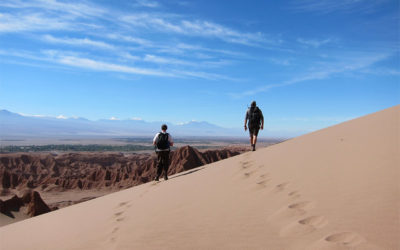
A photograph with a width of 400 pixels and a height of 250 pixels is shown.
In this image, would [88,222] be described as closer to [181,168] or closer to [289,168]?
[289,168]

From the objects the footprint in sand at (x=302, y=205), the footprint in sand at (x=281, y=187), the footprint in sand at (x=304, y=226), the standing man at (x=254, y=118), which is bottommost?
the footprint in sand at (x=304, y=226)

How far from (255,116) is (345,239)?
596 centimetres

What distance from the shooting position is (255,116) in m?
8.39

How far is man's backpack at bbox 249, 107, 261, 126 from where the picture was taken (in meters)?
8.39

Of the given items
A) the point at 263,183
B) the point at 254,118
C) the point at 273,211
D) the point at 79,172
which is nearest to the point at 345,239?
the point at 273,211

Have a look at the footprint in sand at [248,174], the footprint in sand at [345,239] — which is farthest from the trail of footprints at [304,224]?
the footprint in sand at [248,174]

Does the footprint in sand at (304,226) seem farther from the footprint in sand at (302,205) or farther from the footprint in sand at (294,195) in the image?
the footprint in sand at (294,195)

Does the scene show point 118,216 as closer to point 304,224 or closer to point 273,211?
point 273,211

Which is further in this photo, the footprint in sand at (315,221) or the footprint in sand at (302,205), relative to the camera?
the footprint in sand at (302,205)

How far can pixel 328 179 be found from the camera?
4.07m

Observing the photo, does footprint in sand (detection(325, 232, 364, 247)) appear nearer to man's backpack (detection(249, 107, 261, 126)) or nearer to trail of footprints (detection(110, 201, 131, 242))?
trail of footprints (detection(110, 201, 131, 242))

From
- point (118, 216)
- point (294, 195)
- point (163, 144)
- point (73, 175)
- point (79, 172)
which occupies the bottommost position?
point (73, 175)

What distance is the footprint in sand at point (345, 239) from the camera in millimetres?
2471

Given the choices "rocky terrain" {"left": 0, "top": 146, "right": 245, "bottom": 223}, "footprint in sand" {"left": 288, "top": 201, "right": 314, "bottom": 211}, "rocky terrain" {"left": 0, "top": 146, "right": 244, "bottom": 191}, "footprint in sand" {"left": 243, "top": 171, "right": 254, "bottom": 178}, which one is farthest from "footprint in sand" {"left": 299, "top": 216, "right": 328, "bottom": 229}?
"rocky terrain" {"left": 0, "top": 146, "right": 244, "bottom": 191}
